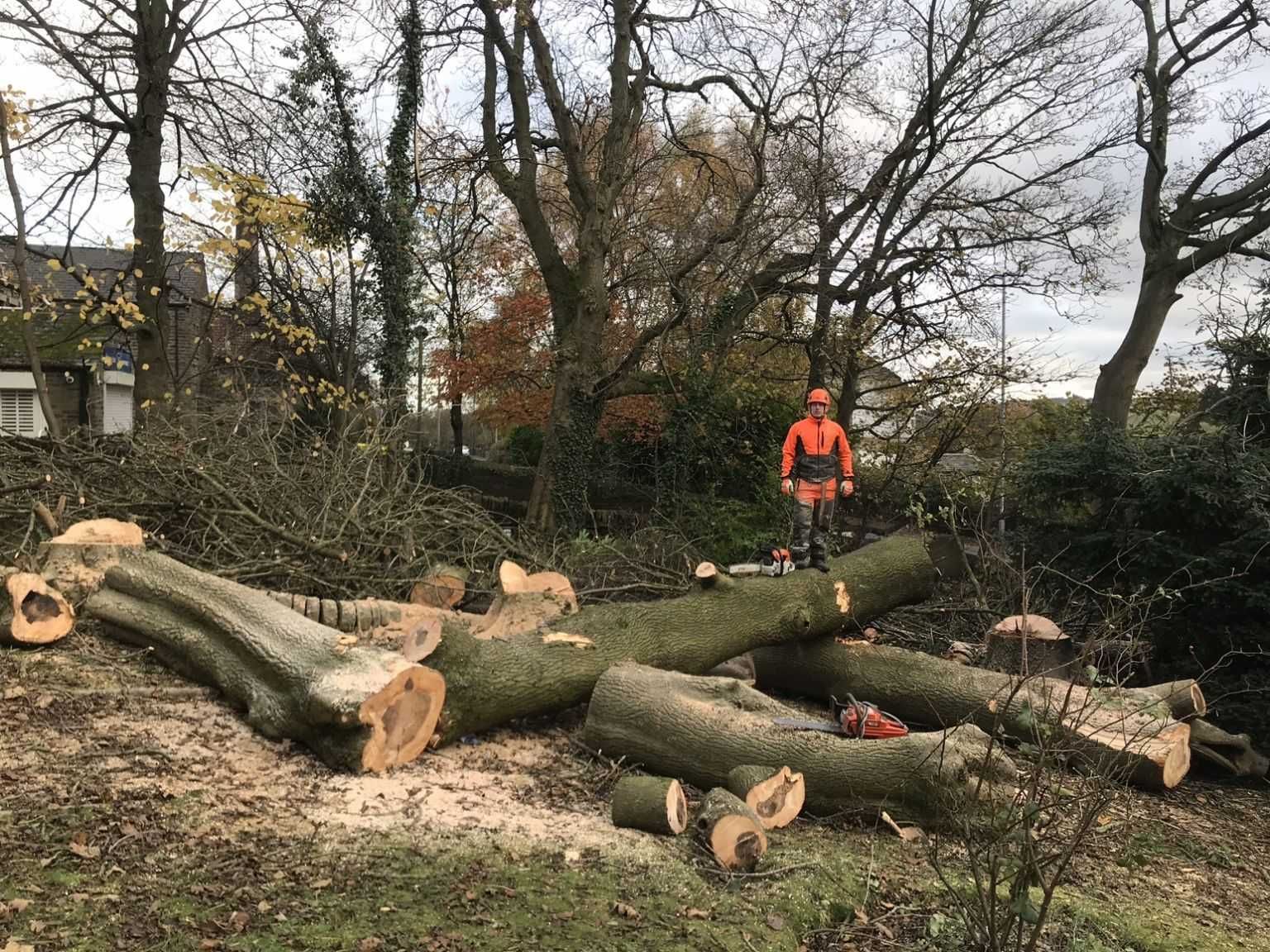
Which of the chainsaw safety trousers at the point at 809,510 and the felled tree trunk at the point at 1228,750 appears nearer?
the felled tree trunk at the point at 1228,750

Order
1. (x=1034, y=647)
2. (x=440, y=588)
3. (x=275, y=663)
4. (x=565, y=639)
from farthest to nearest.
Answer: (x=440, y=588)
(x=1034, y=647)
(x=565, y=639)
(x=275, y=663)

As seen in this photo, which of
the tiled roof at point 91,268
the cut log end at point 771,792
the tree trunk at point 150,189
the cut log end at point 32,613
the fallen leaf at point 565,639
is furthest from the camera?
the tree trunk at point 150,189

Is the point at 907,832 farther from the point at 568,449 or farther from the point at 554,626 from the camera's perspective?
the point at 568,449

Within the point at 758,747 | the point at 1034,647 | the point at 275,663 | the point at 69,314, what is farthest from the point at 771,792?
the point at 69,314

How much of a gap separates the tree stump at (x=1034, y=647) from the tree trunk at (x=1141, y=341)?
8802 mm

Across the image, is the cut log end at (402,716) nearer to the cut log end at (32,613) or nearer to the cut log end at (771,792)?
the cut log end at (771,792)

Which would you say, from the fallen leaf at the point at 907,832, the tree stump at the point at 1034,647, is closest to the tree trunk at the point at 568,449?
the tree stump at the point at 1034,647

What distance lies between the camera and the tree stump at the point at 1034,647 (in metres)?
6.31

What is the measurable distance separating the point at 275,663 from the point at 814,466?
4638 mm

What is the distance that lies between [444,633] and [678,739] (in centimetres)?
143

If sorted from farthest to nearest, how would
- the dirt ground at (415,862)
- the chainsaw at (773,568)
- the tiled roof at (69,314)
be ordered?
the tiled roof at (69,314) < the chainsaw at (773,568) < the dirt ground at (415,862)

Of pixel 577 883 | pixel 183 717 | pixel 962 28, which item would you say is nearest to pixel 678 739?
pixel 577 883

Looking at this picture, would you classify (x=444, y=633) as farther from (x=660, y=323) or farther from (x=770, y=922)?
(x=660, y=323)

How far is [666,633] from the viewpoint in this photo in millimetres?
5984
